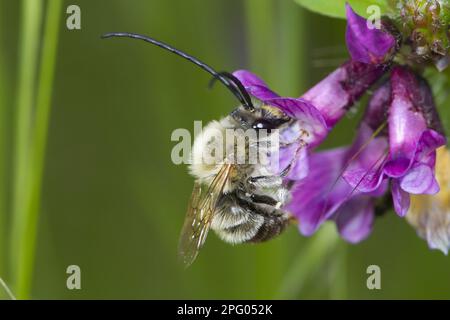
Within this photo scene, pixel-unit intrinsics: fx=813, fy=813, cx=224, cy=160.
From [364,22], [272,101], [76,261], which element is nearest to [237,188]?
[272,101]

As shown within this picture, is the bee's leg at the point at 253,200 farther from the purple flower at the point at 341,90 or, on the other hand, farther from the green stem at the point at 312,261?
the green stem at the point at 312,261

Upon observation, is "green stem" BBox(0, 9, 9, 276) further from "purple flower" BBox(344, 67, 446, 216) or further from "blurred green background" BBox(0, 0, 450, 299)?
"purple flower" BBox(344, 67, 446, 216)

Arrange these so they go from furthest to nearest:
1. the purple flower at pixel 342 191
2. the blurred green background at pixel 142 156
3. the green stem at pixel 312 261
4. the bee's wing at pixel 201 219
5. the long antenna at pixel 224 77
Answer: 1. the blurred green background at pixel 142 156
2. the green stem at pixel 312 261
3. the purple flower at pixel 342 191
4. the bee's wing at pixel 201 219
5. the long antenna at pixel 224 77

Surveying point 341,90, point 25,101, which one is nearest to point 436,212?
point 341,90

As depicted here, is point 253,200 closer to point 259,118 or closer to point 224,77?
point 259,118

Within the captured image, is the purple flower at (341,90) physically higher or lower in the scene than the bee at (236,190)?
higher

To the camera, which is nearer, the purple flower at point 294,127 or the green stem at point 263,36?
the purple flower at point 294,127

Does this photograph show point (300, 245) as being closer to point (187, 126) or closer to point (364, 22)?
point (187, 126)

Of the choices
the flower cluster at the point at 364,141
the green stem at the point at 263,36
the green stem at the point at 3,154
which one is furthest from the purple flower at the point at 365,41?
the green stem at the point at 3,154
